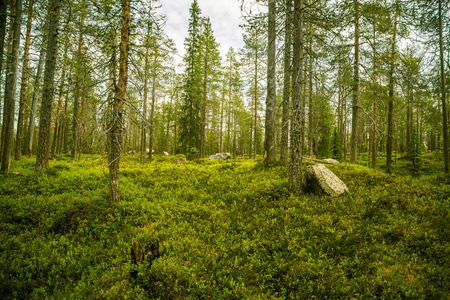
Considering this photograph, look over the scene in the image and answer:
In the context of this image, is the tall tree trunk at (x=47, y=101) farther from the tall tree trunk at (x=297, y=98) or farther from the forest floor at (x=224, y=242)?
the tall tree trunk at (x=297, y=98)

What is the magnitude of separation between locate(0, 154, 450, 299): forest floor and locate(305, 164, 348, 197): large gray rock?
406 millimetres

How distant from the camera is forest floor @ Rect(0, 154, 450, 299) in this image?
3.91 metres

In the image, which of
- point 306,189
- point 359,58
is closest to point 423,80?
point 359,58

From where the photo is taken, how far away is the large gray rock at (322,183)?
7449 mm

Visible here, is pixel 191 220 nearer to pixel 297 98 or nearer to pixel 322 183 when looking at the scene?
pixel 322 183

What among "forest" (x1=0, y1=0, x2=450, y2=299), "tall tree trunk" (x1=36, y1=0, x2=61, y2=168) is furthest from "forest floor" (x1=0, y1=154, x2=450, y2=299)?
"tall tree trunk" (x1=36, y1=0, x2=61, y2=168)

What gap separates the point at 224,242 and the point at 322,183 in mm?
4589

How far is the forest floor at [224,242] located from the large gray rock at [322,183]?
1.33ft

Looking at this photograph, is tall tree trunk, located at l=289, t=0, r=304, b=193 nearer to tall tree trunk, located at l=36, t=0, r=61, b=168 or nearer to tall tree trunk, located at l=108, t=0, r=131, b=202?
tall tree trunk, located at l=108, t=0, r=131, b=202

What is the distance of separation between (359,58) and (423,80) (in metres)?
4.96

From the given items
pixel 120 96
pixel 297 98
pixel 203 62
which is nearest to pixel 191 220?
pixel 120 96

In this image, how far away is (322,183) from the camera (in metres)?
7.63

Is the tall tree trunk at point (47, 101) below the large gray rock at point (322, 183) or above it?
above

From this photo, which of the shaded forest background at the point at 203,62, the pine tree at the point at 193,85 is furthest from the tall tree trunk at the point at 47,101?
the pine tree at the point at 193,85
